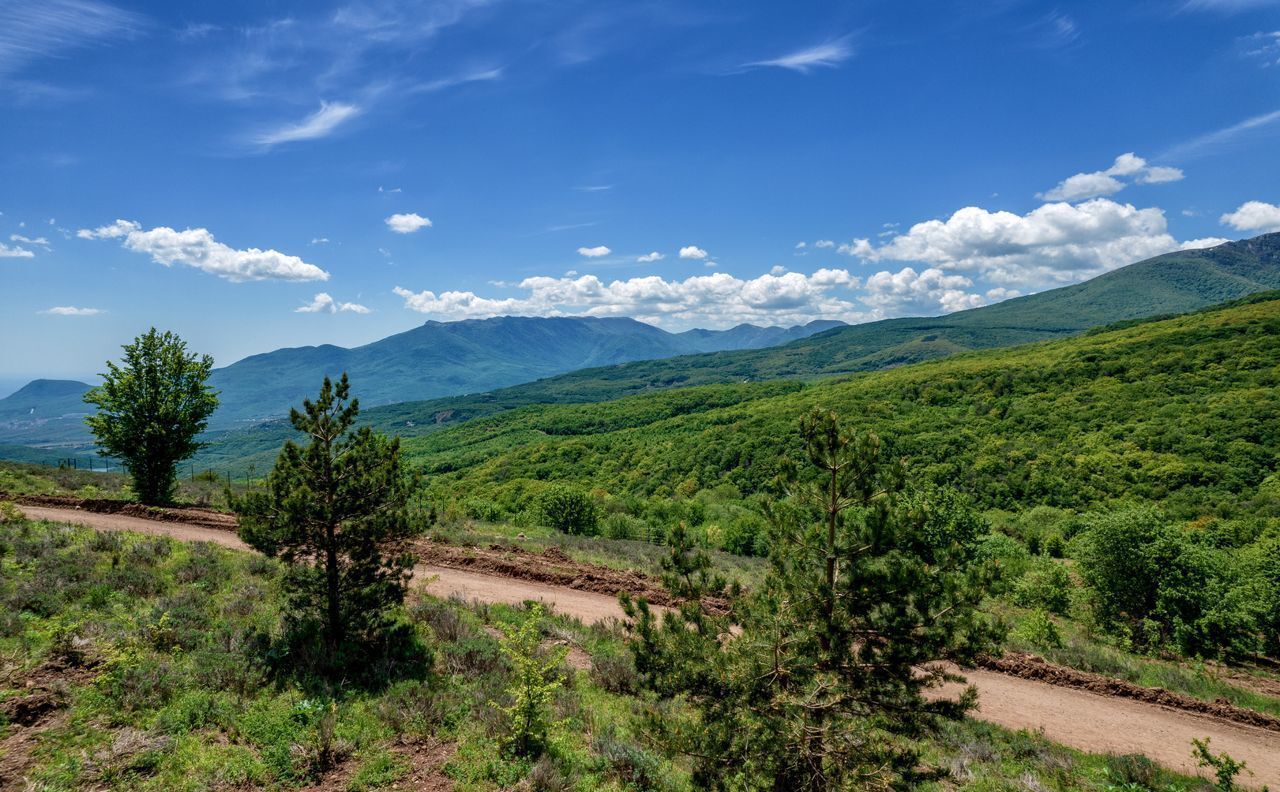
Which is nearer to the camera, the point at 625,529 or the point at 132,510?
the point at 132,510

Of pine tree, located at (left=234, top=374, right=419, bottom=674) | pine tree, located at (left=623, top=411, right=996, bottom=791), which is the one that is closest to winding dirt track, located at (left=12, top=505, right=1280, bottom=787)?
pine tree, located at (left=234, top=374, right=419, bottom=674)

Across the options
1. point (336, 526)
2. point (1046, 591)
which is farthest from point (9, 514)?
point (1046, 591)

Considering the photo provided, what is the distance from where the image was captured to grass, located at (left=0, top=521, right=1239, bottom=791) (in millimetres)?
6773

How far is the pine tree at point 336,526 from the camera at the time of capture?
912 cm

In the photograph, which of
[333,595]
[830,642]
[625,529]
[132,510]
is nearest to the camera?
[830,642]

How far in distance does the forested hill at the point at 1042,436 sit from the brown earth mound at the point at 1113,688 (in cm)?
834

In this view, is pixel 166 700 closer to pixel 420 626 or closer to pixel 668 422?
pixel 420 626

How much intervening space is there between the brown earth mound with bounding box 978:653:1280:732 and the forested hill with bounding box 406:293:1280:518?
27.4 ft

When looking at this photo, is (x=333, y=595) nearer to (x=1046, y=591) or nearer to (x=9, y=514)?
(x=9, y=514)

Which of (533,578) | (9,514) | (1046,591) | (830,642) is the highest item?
(9,514)

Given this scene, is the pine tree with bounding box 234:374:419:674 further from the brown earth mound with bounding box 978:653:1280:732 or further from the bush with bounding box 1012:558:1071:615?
the bush with bounding box 1012:558:1071:615

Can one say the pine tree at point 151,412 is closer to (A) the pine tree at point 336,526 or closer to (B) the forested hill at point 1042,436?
(A) the pine tree at point 336,526

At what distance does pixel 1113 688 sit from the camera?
12.2m

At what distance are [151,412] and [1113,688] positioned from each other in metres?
31.5
